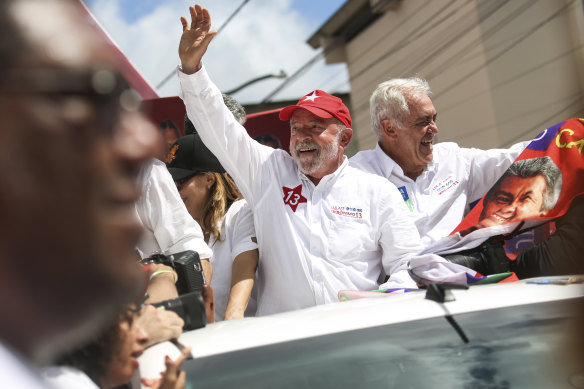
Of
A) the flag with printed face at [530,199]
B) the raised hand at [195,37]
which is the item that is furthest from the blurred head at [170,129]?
the flag with printed face at [530,199]

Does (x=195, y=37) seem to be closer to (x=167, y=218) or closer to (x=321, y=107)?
(x=321, y=107)

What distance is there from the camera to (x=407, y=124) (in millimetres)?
3949

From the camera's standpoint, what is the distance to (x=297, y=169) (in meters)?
3.30

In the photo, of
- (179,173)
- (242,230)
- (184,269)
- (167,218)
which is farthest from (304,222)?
(184,269)

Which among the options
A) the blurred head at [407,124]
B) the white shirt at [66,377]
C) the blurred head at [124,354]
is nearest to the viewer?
the white shirt at [66,377]

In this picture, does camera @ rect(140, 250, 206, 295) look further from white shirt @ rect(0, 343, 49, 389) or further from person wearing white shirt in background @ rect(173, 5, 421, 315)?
white shirt @ rect(0, 343, 49, 389)

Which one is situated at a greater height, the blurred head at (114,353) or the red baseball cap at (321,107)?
the red baseball cap at (321,107)

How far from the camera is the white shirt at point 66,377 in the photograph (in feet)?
2.63

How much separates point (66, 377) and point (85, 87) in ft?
1.47

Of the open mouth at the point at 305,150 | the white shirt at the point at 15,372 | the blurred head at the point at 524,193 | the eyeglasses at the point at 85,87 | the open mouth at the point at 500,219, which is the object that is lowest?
the open mouth at the point at 500,219

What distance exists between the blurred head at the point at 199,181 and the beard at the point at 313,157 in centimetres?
42

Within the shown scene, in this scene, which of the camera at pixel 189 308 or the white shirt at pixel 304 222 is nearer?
the camera at pixel 189 308

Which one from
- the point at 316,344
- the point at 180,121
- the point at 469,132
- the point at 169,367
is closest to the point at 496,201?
the point at 316,344

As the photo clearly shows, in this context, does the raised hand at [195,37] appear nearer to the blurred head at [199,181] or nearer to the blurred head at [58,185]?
the blurred head at [199,181]
